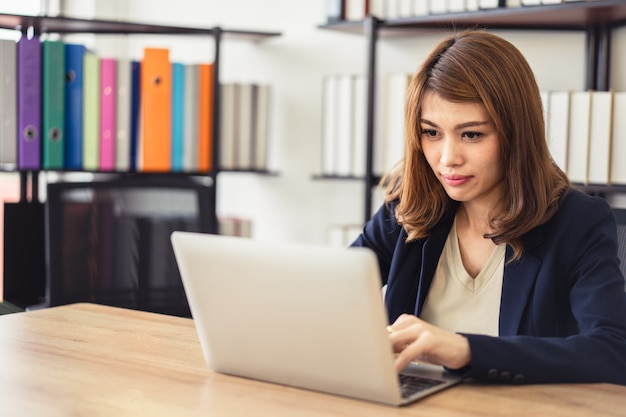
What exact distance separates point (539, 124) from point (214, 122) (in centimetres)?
162

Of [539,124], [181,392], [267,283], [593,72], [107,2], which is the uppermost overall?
[107,2]

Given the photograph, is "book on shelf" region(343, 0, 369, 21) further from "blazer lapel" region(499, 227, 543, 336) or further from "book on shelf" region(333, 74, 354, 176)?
"blazer lapel" region(499, 227, 543, 336)

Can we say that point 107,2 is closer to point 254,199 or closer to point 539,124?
point 254,199

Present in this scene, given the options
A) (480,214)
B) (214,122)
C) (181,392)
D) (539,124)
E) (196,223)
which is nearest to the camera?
(181,392)

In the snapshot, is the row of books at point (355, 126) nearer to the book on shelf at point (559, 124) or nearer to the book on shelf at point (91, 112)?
the book on shelf at point (559, 124)

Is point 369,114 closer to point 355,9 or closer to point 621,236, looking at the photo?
point 355,9

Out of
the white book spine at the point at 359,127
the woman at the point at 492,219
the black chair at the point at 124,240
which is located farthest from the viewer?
the white book spine at the point at 359,127

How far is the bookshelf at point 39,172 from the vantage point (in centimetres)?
272

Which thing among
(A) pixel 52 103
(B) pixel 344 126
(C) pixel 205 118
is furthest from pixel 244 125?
(A) pixel 52 103

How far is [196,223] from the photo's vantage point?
2316mm

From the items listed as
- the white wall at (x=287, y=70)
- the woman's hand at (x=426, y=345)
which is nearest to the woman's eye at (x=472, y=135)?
the woman's hand at (x=426, y=345)

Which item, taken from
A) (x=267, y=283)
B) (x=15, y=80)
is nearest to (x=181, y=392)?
(x=267, y=283)

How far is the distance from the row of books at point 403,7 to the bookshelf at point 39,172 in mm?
420

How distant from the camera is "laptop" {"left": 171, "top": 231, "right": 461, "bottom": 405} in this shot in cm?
110
